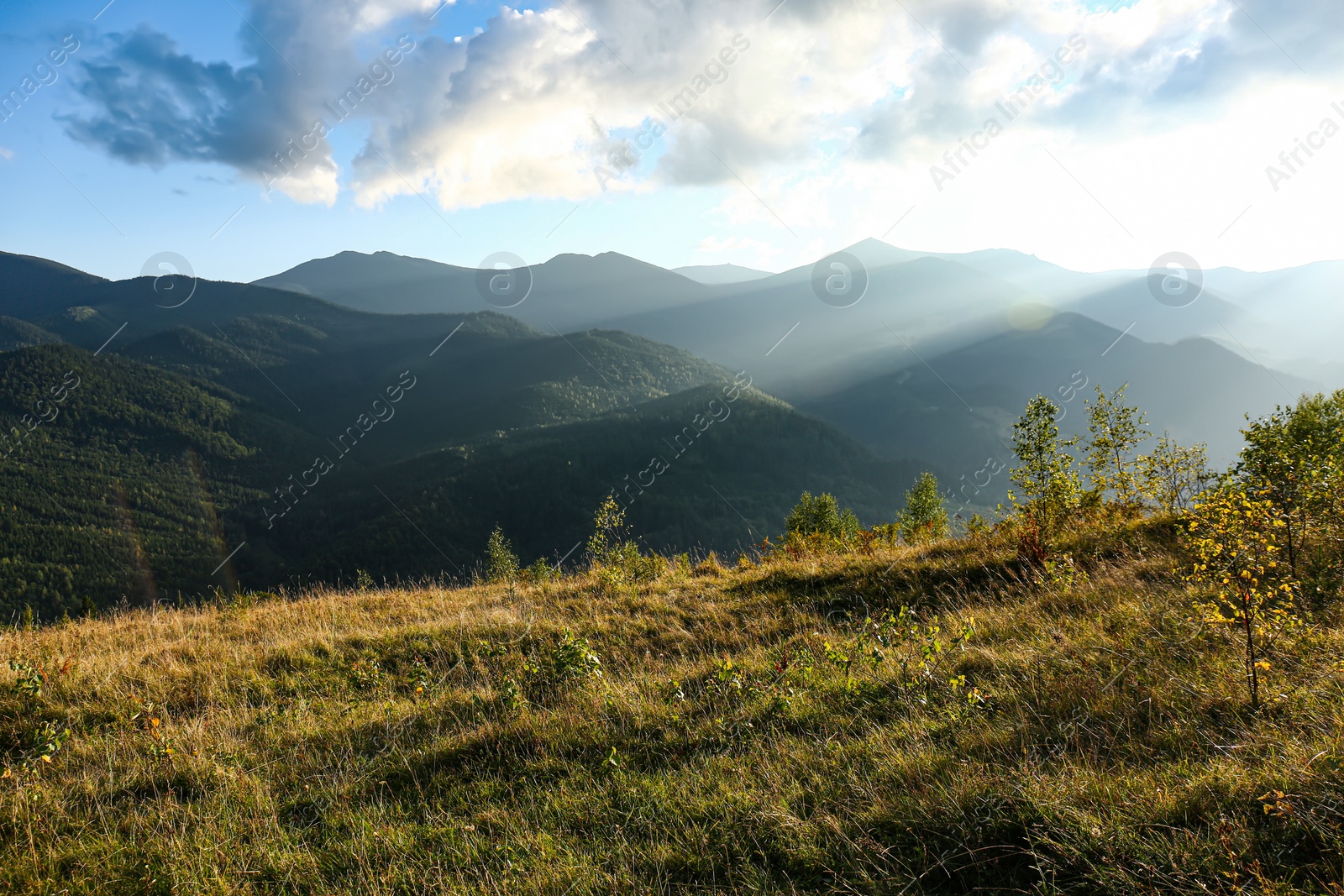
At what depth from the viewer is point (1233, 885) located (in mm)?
2492

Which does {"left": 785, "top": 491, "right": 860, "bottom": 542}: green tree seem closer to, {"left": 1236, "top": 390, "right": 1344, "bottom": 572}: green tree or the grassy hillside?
{"left": 1236, "top": 390, "right": 1344, "bottom": 572}: green tree

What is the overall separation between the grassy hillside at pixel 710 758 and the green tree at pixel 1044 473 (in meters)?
1.71

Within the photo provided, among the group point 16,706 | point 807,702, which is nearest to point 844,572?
point 807,702

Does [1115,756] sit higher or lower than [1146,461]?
lower

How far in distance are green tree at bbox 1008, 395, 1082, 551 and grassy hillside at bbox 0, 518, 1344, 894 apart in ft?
5.60

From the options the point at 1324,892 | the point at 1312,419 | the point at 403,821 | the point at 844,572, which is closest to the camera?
the point at 1324,892

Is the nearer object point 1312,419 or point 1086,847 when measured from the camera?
point 1086,847

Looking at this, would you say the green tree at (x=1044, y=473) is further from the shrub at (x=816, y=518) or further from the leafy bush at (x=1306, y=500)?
the shrub at (x=816, y=518)

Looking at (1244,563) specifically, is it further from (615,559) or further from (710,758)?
(615,559)

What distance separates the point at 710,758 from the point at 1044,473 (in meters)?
8.43

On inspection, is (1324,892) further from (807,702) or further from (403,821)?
(403,821)

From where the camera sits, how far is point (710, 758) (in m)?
4.33

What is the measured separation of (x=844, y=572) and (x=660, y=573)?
3823 millimetres

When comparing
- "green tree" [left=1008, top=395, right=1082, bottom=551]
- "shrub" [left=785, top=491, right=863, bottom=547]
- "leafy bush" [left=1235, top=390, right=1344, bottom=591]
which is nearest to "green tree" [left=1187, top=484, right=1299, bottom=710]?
"leafy bush" [left=1235, top=390, right=1344, bottom=591]
